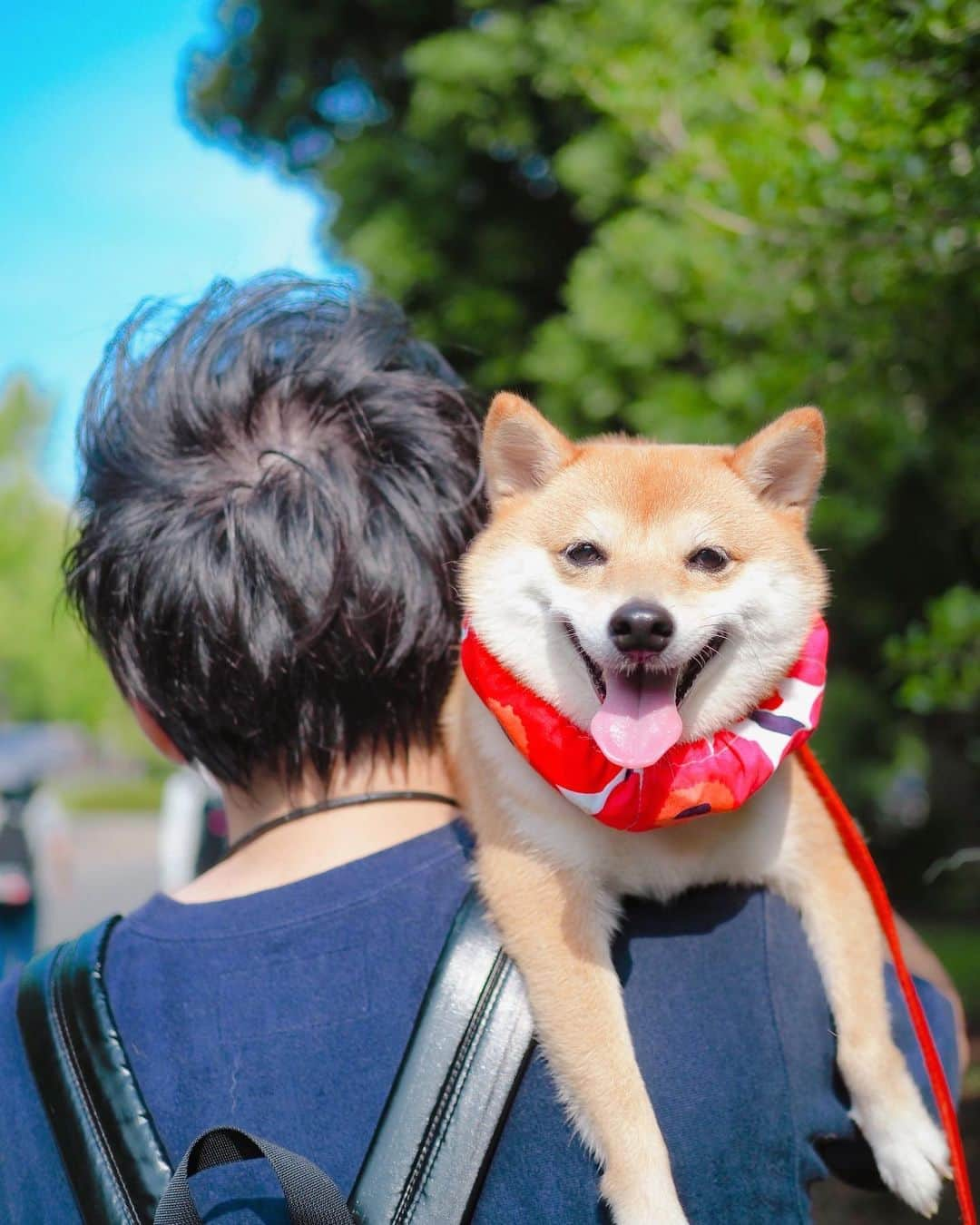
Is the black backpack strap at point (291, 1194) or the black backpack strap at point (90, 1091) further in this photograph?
the black backpack strap at point (90, 1091)

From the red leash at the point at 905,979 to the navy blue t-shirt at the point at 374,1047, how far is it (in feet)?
0.56

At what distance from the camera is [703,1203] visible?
4.78 feet

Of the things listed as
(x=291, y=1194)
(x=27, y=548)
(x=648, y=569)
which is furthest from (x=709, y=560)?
(x=27, y=548)

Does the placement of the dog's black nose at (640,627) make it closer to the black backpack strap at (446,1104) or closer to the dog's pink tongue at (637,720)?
the dog's pink tongue at (637,720)

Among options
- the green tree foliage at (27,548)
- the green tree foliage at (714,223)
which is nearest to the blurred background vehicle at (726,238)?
the green tree foliage at (714,223)

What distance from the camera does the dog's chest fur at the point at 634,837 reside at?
5.55 feet

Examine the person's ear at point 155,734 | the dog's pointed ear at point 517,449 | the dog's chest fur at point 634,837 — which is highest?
the dog's pointed ear at point 517,449

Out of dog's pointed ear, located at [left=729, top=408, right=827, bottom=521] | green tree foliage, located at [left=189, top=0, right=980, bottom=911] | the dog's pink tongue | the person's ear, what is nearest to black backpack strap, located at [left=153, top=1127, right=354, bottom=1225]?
the dog's pink tongue

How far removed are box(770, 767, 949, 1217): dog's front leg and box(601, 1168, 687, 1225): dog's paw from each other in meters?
0.41

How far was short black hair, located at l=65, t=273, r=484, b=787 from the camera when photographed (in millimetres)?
1713

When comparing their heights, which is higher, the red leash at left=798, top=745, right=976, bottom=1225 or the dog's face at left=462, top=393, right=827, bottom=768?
the dog's face at left=462, top=393, right=827, bottom=768

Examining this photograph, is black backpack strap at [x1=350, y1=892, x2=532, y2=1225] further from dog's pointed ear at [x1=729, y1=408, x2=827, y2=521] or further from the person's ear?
dog's pointed ear at [x1=729, y1=408, x2=827, y2=521]

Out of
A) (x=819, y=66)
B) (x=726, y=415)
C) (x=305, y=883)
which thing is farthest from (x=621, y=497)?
(x=726, y=415)

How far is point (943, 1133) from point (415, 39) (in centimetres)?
832
